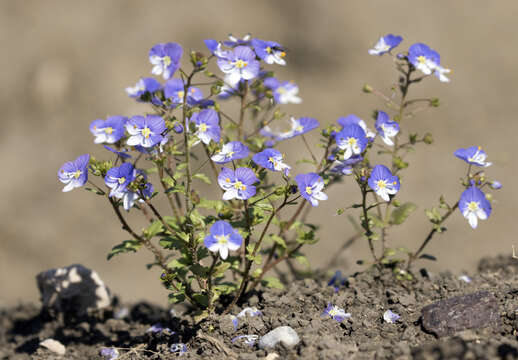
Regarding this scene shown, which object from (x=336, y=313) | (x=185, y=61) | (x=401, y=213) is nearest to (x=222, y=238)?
(x=336, y=313)

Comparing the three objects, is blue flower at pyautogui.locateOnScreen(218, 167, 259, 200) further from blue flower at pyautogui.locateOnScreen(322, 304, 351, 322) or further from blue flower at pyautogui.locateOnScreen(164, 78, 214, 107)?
blue flower at pyautogui.locateOnScreen(322, 304, 351, 322)

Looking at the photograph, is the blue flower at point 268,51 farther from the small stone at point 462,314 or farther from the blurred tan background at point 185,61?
the blurred tan background at point 185,61

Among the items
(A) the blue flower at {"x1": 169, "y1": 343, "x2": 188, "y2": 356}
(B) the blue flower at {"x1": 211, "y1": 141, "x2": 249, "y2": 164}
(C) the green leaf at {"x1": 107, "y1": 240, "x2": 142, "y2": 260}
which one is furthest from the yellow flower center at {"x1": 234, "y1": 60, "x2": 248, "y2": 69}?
(A) the blue flower at {"x1": 169, "y1": 343, "x2": 188, "y2": 356}

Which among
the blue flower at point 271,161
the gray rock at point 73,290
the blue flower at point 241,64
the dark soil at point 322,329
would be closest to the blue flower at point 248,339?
the dark soil at point 322,329

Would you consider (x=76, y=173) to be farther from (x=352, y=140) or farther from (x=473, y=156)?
(x=473, y=156)

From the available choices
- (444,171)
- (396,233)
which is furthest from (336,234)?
(444,171)

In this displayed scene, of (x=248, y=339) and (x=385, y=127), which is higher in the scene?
(x=385, y=127)

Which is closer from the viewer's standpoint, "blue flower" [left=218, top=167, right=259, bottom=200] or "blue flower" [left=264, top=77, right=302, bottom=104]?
"blue flower" [left=218, top=167, right=259, bottom=200]
